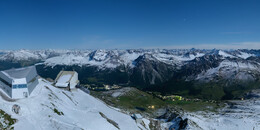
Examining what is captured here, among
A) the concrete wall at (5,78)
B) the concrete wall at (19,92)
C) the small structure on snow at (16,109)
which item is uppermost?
the concrete wall at (5,78)

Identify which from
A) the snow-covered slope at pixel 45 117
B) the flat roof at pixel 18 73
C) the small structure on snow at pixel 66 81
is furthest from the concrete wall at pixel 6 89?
the small structure on snow at pixel 66 81

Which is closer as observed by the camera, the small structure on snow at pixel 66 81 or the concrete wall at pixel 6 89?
the concrete wall at pixel 6 89

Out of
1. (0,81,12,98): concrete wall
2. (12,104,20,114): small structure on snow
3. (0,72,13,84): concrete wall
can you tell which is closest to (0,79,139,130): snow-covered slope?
(12,104,20,114): small structure on snow

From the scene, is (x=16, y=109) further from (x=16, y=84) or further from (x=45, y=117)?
(x=16, y=84)

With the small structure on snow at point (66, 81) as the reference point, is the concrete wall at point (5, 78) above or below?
above

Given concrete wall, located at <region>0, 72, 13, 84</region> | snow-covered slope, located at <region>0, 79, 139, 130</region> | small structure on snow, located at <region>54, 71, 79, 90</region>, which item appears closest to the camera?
snow-covered slope, located at <region>0, 79, 139, 130</region>

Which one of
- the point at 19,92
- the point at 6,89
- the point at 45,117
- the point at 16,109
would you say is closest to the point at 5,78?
the point at 6,89

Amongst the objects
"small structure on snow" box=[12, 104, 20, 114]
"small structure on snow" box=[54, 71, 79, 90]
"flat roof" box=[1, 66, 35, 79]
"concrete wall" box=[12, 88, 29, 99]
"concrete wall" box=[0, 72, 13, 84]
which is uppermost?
"flat roof" box=[1, 66, 35, 79]

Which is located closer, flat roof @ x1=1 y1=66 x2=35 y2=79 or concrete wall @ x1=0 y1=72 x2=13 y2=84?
concrete wall @ x1=0 y1=72 x2=13 y2=84

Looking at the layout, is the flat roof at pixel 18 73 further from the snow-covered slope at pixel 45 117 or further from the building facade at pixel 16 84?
the snow-covered slope at pixel 45 117

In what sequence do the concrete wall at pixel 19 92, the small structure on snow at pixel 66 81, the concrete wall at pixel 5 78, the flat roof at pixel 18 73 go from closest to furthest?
the concrete wall at pixel 19 92
the concrete wall at pixel 5 78
the flat roof at pixel 18 73
the small structure on snow at pixel 66 81

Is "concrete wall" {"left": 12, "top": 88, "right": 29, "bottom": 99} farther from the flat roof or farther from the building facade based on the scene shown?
the flat roof
